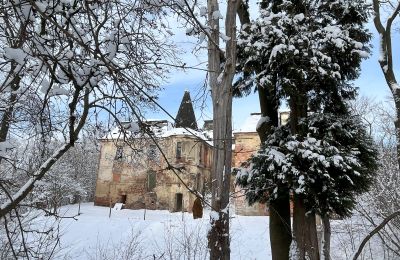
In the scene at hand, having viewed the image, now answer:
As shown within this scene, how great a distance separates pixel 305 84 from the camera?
764 centimetres

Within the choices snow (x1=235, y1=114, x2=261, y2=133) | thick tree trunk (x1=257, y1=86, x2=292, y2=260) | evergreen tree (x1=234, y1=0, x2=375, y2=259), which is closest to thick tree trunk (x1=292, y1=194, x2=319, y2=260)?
evergreen tree (x1=234, y1=0, x2=375, y2=259)

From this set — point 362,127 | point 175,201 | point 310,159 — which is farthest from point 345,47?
point 175,201

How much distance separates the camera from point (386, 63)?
995cm

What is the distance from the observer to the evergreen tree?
23.9 ft

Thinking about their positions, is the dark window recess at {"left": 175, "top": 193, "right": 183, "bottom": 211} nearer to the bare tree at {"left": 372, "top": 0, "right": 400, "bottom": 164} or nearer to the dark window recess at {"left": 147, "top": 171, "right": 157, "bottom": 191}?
the dark window recess at {"left": 147, "top": 171, "right": 157, "bottom": 191}

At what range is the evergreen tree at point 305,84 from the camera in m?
7.28

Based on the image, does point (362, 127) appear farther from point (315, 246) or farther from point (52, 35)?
point (52, 35)

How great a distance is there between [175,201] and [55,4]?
28.7 metres

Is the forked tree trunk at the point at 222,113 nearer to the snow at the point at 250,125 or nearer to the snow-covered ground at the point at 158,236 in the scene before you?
the snow-covered ground at the point at 158,236

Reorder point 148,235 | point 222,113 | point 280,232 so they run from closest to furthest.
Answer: point 222,113
point 280,232
point 148,235

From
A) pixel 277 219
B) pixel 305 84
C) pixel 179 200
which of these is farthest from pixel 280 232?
pixel 179 200

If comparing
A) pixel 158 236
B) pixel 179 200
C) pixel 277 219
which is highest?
pixel 179 200

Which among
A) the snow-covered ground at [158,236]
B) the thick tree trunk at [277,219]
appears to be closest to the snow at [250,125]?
the snow-covered ground at [158,236]

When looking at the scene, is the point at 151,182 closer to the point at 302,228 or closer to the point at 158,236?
the point at 158,236
